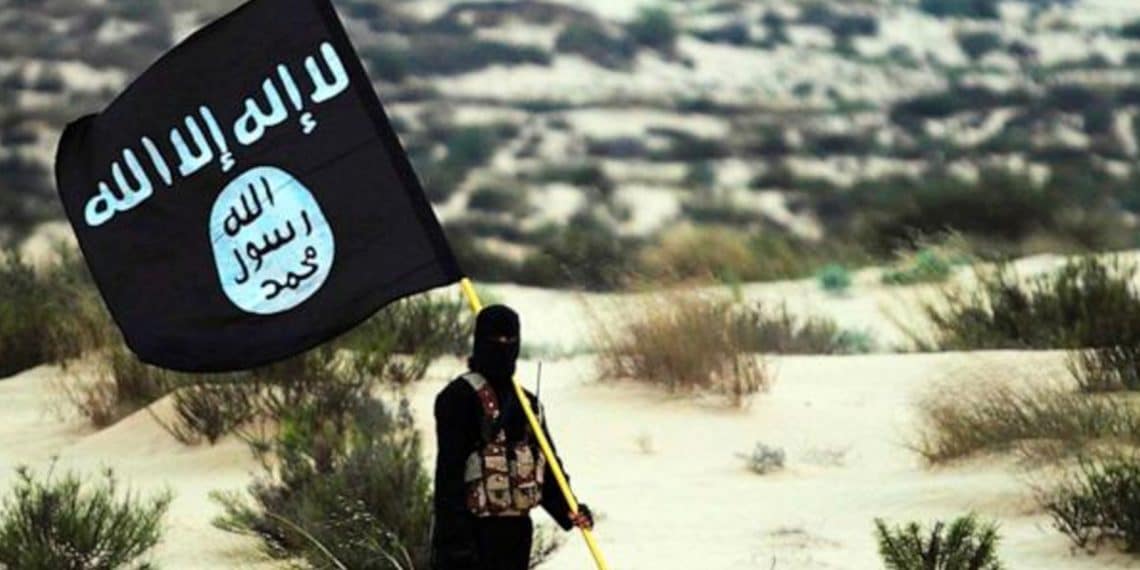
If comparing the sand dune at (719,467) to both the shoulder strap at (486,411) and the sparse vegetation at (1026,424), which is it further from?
the shoulder strap at (486,411)

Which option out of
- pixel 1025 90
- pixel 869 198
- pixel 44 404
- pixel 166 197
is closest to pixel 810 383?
pixel 44 404

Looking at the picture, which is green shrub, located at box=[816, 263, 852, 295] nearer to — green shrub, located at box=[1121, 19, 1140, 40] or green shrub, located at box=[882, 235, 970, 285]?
green shrub, located at box=[882, 235, 970, 285]

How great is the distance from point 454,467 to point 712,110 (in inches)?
2038

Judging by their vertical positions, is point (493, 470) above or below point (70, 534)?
below

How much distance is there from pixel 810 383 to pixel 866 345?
134 inches

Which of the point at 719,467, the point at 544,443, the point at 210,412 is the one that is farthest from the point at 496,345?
the point at 210,412

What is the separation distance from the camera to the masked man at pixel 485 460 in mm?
8633

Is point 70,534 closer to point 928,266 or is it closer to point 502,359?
point 502,359

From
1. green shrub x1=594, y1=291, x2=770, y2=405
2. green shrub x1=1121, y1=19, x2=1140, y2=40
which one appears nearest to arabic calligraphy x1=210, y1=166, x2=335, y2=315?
green shrub x1=594, y1=291, x2=770, y2=405

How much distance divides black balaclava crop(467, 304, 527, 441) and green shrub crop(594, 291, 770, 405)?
27.3 ft

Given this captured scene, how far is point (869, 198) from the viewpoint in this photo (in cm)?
4625

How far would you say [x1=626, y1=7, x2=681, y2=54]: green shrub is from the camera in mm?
64812

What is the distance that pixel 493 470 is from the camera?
864cm

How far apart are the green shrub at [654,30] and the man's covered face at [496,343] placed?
184 ft
